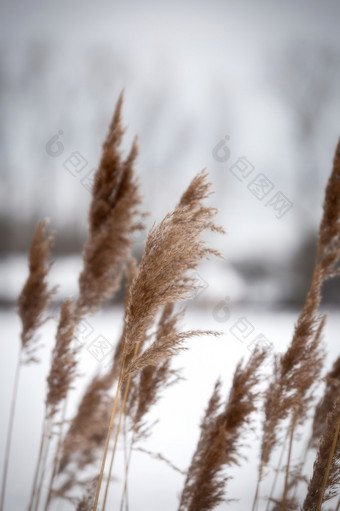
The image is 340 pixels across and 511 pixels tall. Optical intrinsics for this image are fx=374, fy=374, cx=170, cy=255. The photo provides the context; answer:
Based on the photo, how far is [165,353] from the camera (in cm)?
95

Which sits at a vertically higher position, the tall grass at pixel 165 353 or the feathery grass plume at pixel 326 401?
the tall grass at pixel 165 353

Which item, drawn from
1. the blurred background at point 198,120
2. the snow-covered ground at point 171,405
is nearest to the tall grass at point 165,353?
the snow-covered ground at point 171,405

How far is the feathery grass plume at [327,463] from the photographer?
112 centimetres

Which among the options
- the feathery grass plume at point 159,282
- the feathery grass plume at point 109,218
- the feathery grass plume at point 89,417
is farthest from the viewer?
the feathery grass plume at point 89,417

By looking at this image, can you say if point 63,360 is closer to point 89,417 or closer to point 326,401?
→ point 89,417

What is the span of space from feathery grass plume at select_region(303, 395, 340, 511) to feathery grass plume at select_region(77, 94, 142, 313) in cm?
93

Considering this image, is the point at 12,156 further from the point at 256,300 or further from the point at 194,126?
the point at 256,300

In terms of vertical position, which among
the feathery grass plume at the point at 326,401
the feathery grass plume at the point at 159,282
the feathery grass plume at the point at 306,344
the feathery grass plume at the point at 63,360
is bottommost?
the feathery grass plume at the point at 326,401

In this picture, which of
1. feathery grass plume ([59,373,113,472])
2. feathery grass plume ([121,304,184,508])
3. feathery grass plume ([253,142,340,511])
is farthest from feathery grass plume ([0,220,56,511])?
feathery grass plume ([253,142,340,511])

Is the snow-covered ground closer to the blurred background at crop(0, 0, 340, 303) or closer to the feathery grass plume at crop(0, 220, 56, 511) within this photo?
the feathery grass plume at crop(0, 220, 56, 511)

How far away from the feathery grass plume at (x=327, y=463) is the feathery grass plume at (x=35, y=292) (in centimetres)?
119

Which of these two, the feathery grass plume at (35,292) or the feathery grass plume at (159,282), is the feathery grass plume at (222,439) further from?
the feathery grass plume at (35,292)

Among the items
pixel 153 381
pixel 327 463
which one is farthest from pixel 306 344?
pixel 153 381

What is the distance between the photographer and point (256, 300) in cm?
298
